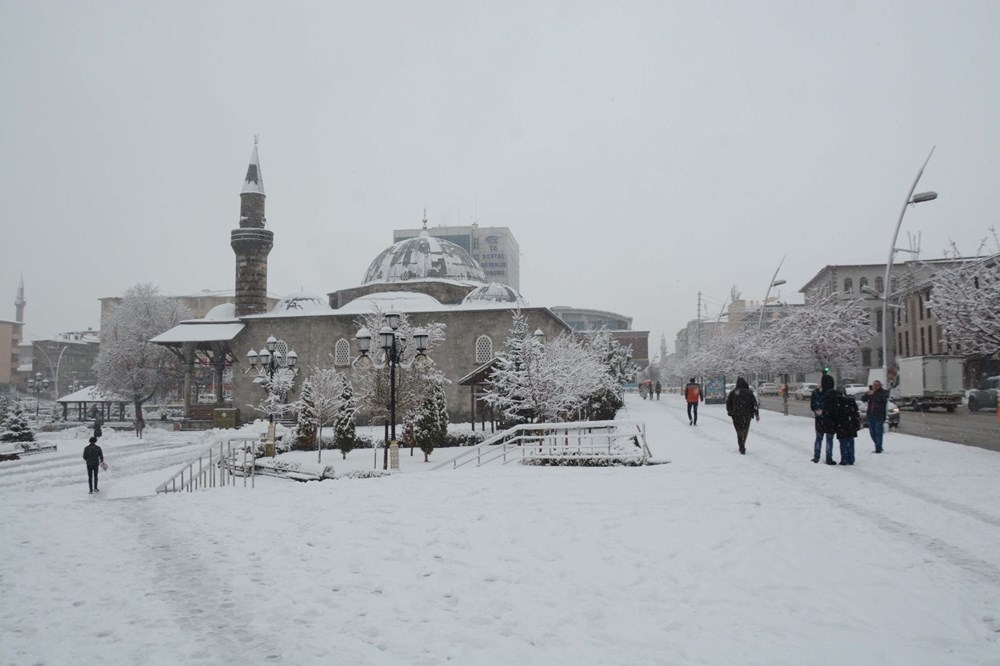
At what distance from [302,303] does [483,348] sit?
563 inches

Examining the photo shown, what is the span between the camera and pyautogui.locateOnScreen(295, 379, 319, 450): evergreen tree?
26281 millimetres

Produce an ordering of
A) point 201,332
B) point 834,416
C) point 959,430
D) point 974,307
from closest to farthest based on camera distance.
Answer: point 834,416
point 974,307
point 959,430
point 201,332

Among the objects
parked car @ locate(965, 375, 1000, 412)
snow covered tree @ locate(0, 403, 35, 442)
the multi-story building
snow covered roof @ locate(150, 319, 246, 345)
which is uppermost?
the multi-story building

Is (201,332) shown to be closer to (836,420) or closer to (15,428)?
(15,428)

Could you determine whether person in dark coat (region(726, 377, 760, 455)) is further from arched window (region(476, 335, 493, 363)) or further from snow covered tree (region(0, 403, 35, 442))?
snow covered tree (region(0, 403, 35, 442))

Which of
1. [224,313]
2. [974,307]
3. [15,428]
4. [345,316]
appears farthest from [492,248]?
[974,307]

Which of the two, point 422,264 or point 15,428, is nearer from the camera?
point 15,428

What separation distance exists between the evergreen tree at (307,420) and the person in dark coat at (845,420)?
63.1 feet

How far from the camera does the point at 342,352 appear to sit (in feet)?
127

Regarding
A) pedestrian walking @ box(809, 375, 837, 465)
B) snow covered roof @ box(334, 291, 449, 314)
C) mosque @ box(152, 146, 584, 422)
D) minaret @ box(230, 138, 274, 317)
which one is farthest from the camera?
minaret @ box(230, 138, 274, 317)

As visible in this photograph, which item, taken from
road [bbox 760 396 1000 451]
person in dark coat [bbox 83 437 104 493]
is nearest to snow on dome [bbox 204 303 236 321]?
person in dark coat [bbox 83 437 104 493]

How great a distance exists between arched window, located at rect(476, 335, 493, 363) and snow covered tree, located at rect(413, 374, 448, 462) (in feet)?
45.9

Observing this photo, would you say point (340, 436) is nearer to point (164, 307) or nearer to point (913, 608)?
point (913, 608)

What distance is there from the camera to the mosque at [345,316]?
37.6 m
